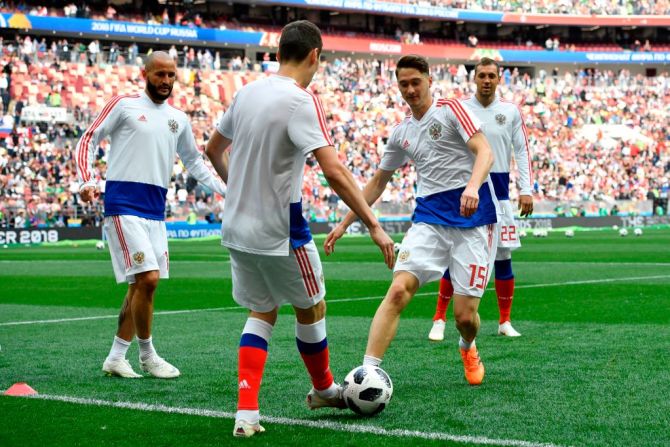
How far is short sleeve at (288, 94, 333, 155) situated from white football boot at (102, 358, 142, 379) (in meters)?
3.23

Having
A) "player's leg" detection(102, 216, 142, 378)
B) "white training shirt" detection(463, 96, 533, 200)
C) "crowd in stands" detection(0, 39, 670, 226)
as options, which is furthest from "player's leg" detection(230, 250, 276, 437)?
"crowd in stands" detection(0, 39, 670, 226)

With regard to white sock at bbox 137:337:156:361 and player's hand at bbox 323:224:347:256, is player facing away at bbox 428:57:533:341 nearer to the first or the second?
white sock at bbox 137:337:156:361

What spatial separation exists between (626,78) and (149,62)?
64920 mm

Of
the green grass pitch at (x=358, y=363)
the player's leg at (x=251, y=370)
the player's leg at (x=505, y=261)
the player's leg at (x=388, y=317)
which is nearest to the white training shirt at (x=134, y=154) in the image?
the green grass pitch at (x=358, y=363)

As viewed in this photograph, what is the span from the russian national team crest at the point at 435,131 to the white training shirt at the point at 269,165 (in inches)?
76.8

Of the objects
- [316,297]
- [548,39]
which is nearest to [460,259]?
[316,297]

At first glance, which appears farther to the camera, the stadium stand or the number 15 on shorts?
the stadium stand

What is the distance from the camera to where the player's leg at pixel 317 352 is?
5840mm

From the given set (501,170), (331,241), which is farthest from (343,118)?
(331,241)

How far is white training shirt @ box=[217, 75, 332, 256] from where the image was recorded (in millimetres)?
5402

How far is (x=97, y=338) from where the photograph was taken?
34.7 ft

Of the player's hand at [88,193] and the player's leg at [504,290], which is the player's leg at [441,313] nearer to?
the player's leg at [504,290]

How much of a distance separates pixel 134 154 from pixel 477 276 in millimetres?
2818

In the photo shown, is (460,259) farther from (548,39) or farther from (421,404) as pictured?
(548,39)
